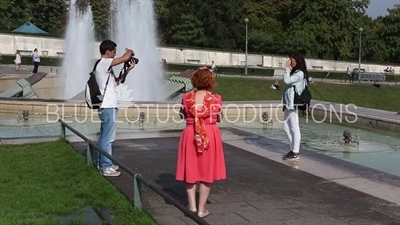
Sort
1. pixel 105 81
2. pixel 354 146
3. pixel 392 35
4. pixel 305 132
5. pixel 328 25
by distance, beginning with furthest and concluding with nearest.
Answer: pixel 392 35 < pixel 328 25 < pixel 305 132 < pixel 354 146 < pixel 105 81

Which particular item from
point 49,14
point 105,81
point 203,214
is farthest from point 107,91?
point 49,14

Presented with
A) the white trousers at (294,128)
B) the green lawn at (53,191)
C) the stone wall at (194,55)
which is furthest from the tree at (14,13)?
the white trousers at (294,128)

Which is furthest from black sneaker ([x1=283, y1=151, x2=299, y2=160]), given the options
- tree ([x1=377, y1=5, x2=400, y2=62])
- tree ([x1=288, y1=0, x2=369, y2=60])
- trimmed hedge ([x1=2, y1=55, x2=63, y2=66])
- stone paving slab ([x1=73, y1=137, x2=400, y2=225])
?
tree ([x1=377, y1=5, x2=400, y2=62])

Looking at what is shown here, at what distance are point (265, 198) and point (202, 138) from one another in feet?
5.05

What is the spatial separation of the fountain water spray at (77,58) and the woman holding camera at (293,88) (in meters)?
17.6

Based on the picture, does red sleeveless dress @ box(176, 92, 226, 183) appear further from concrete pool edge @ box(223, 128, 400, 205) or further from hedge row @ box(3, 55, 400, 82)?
hedge row @ box(3, 55, 400, 82)

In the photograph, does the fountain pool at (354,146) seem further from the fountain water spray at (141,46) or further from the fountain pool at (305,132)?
the fountain water spray at (141,46)

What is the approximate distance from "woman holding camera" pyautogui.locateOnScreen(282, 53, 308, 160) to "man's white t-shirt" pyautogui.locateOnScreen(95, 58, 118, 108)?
2776mm

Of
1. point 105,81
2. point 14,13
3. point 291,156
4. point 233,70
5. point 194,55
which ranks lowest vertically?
point 291,156

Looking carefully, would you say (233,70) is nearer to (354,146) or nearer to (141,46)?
(141,46)

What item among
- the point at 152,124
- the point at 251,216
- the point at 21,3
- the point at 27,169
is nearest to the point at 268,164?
the point at 251,216

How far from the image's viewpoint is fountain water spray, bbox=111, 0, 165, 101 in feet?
72.0

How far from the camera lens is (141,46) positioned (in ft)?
85.9

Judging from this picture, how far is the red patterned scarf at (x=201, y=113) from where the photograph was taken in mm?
5105
